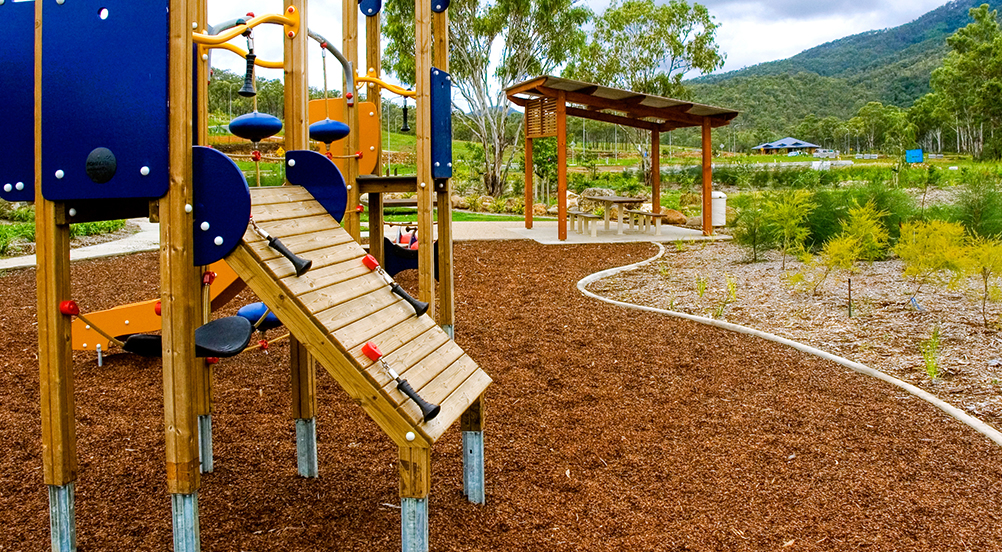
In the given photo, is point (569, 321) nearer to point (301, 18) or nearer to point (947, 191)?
point (301, 18)

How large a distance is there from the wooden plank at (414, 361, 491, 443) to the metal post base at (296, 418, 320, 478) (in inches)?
33.7

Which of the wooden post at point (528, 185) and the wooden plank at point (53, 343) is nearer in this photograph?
the wooden plank at point (53, 343)

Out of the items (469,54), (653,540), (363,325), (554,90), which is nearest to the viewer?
(363,325)

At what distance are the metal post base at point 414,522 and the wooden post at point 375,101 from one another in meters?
3.34

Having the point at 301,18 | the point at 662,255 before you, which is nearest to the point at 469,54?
the point at 662,255

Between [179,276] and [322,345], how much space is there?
50 cm

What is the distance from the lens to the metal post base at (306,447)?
3342 millimetres

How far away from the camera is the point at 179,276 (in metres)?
2.37

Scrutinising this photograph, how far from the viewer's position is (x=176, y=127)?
230 centimetres

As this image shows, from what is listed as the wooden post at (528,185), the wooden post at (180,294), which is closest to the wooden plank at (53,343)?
the wooden post at (180,294)

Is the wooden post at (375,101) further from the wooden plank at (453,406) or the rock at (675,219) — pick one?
the rock at (675,219)

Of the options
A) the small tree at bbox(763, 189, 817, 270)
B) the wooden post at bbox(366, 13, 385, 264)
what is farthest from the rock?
the wooden post at bbox(366, 13, 385, 264)

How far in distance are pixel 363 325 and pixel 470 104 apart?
80.6ft

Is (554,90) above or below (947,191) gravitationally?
above
